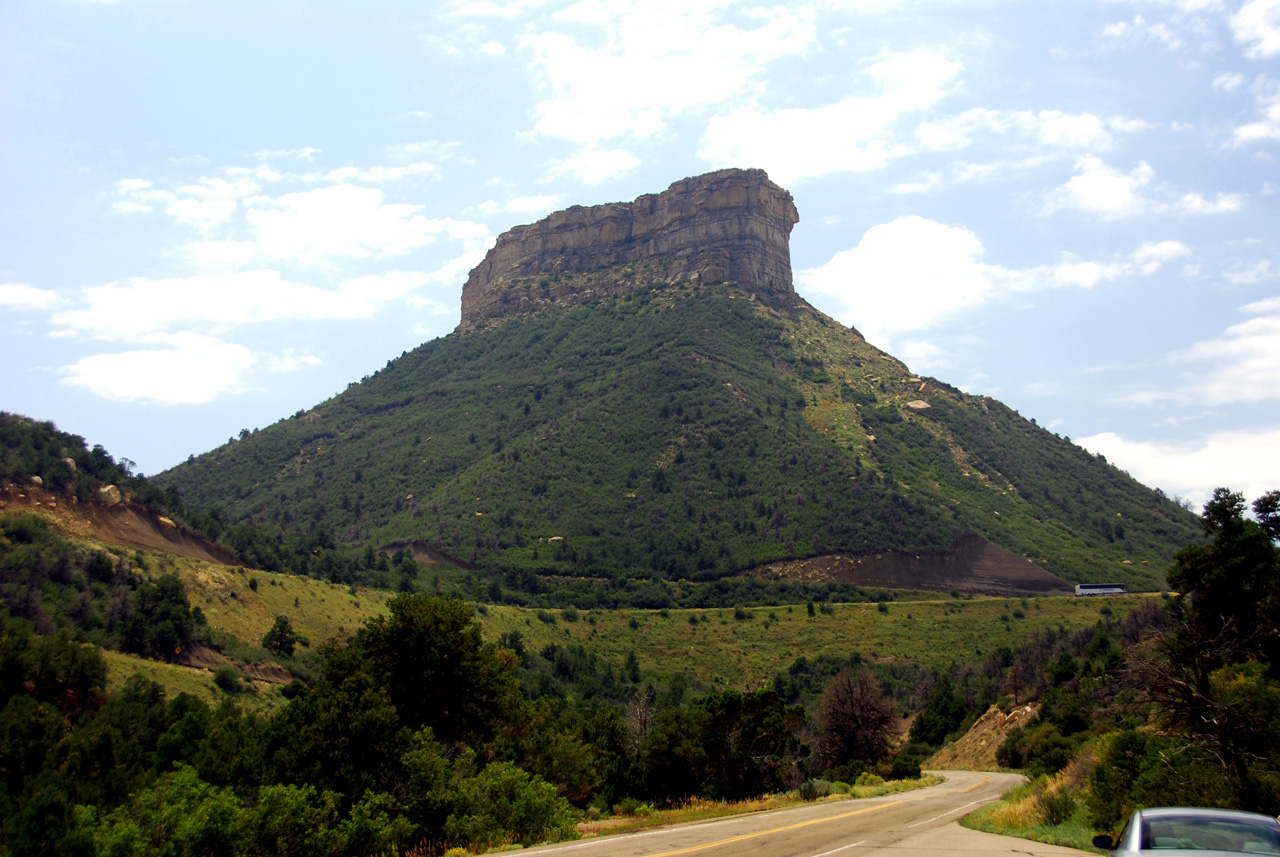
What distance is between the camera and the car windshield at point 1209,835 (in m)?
6.82

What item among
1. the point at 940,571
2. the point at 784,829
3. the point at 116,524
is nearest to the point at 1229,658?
the point at 784,829

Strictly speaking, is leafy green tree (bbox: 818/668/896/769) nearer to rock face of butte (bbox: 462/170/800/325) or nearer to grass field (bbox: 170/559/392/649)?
grass field (bbox: 170/559/392/649)

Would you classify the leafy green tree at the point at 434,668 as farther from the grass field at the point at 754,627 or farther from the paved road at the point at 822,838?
the grass field at the point at 754,627

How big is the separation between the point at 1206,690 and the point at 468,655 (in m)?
16.5

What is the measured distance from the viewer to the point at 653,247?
484ft

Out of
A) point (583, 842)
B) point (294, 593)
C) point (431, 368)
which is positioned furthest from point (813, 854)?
point (431, 368)

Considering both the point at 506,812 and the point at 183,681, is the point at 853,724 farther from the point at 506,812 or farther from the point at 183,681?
the point at 183,681

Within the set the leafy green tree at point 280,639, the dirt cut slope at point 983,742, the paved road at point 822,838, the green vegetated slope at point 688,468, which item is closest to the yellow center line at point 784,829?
the paved road at point 822,838

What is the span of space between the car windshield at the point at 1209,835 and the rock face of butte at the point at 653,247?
130 metres

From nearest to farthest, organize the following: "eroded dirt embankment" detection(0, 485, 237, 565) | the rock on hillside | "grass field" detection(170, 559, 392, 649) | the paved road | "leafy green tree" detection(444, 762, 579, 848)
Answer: the paved road < "leafy green tree" detection(444, 762, 579, 848) < "eroded dirt embankment" detection(0, 485, 237, 565) < "grass field" detection(170, 559, 392, 649) < the rock on hillside

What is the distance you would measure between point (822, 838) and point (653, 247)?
139 meters

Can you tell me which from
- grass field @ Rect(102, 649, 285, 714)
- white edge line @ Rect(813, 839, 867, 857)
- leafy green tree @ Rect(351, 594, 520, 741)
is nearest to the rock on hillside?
grass field @ Rect(102, 649, 285, 714)

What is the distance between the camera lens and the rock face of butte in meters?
138

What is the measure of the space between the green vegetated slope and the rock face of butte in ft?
51.1
